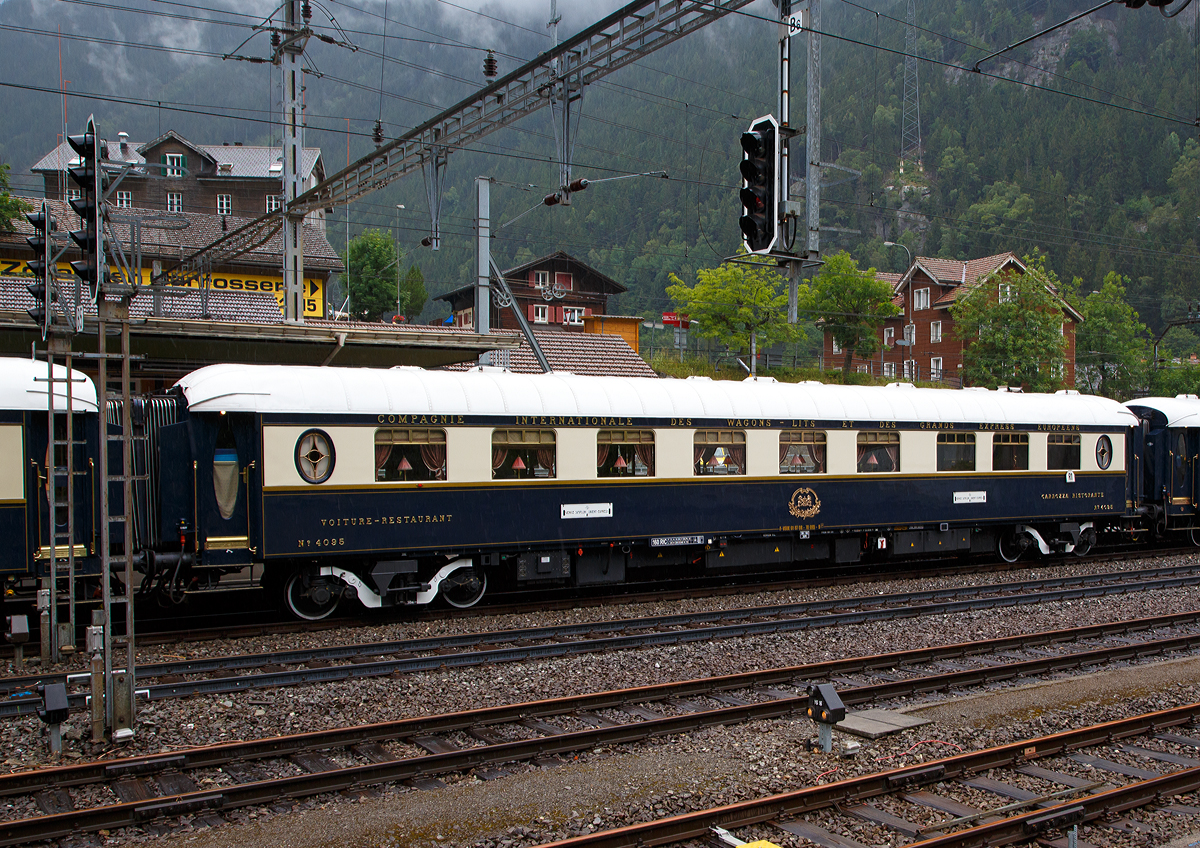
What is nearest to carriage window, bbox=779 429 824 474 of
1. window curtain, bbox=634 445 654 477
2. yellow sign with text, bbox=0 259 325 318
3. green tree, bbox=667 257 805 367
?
window curtain, bbox=634 445 654 477

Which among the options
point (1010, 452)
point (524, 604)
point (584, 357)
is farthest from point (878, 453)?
point (584, 357)

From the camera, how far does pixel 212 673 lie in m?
10.5

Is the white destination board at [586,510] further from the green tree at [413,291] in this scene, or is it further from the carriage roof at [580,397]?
the green tree at [413,291]

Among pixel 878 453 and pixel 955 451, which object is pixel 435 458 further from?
pixel 955 451

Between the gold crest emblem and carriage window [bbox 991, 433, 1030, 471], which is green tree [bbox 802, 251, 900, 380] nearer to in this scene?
carriage window [bbox 991, 433, 1030, 471]

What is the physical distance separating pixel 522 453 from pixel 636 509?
210 cm

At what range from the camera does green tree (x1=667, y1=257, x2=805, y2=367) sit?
47938 mm

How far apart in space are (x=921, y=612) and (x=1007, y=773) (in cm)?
640

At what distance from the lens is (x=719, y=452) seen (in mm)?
15633

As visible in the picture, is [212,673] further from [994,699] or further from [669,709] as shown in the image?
[994,699]

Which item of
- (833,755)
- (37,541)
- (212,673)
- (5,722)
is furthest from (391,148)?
(833,755)

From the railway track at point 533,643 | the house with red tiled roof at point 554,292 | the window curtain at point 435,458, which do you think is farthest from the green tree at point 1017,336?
the window curtain at point 435,458

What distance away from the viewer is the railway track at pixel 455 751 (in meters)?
6.84

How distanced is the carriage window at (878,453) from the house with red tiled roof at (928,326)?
41.1 metres
